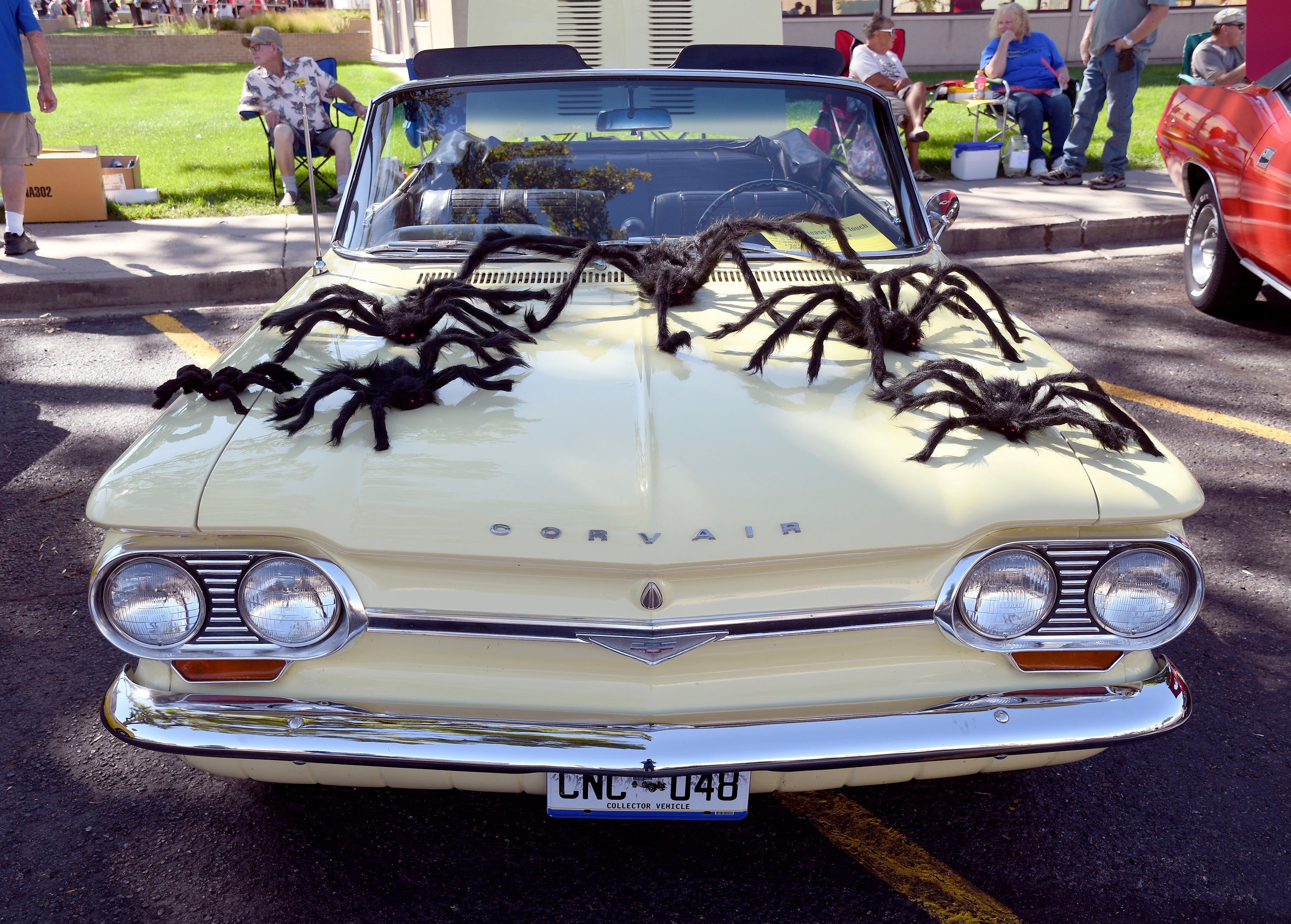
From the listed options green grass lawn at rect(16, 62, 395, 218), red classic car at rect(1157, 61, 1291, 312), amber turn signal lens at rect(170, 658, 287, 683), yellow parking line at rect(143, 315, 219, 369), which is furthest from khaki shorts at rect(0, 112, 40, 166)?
red classic car at rect(1157, 61, 1291, 312)

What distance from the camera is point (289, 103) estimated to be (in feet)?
30.2

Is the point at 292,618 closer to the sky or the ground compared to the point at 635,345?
closer to the ground

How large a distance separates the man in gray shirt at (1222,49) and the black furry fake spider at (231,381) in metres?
9.61

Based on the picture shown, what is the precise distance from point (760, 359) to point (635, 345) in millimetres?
335

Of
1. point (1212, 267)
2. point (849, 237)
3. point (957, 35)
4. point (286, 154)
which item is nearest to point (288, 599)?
point (849, 237)

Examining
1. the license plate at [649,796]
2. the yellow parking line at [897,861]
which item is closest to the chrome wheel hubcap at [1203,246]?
the yellow parking line at [897,861]

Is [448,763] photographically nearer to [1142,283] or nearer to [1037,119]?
[1142,283]

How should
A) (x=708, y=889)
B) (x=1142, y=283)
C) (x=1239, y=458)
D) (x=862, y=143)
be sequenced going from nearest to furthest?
(x=708, y=889) → (x=862, y=143) → (x=1239, y=458) → (x=1142, y=283)

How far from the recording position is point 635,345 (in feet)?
8.63

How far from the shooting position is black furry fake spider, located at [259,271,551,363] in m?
2.66

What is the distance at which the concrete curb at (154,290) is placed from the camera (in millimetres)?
7027

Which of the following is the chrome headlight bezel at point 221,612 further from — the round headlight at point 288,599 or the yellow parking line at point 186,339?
the yellow parking line at point 186,339

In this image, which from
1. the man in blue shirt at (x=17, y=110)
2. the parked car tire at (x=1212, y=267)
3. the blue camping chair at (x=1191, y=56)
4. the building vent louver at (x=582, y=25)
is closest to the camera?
the building vent louver at (x=582, y=25)

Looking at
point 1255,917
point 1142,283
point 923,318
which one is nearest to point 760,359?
point 923,318
